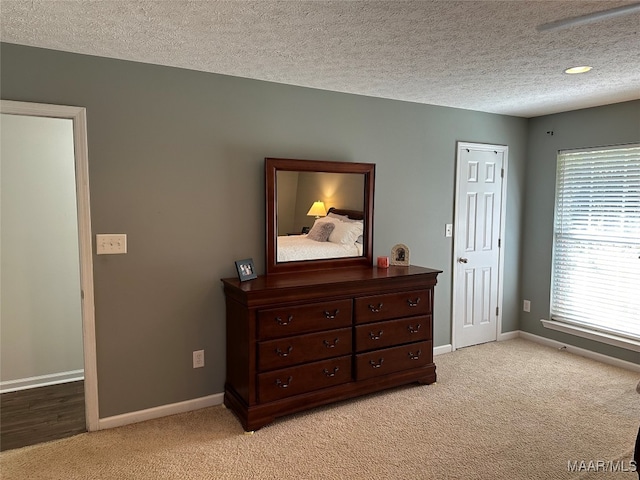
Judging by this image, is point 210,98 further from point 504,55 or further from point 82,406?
point 82,406

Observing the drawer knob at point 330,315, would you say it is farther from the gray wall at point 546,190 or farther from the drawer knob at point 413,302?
the gray wall at point 546,190

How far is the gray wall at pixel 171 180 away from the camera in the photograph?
8.68 ft

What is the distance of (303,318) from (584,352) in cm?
295

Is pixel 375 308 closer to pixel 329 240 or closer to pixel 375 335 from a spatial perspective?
pixel 375 335

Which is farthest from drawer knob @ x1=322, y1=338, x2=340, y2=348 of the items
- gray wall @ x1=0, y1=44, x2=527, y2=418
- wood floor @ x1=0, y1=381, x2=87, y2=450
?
wood floor @ x1=0, y1=381, x2=87, y2=450

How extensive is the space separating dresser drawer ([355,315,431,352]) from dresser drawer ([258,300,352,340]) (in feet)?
0.57

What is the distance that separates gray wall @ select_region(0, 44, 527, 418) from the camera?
265 cm

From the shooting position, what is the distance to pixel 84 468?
2373 mm

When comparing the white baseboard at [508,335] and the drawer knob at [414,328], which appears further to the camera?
the white baseboard at [508,335]

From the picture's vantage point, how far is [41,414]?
3.00m

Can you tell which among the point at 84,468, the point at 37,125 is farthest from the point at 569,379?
the point at 37,125

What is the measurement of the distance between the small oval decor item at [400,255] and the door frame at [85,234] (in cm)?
228

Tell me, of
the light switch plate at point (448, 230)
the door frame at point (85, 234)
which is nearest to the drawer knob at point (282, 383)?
the door frame at point (85, 234)

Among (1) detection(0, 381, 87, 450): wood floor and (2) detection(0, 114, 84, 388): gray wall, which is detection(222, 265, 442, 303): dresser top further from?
(2) detection(0, 114, 84, 388): gray wall
